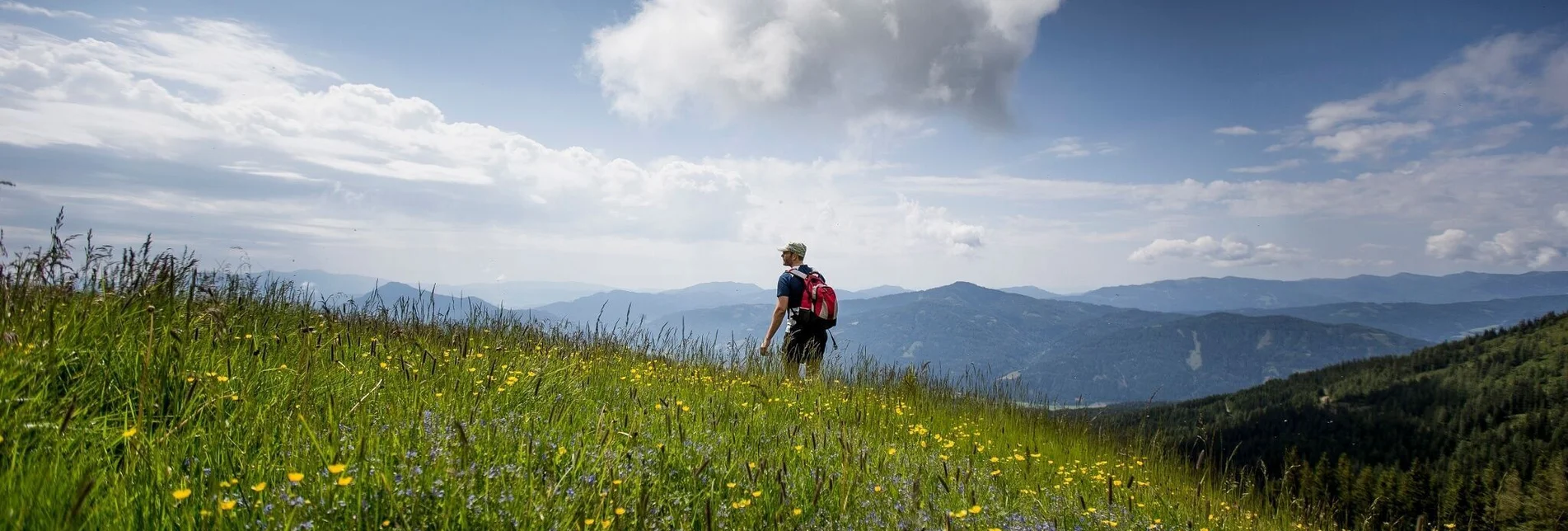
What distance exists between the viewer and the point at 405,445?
3375 millimetres

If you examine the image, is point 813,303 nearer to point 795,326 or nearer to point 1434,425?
point 795,326

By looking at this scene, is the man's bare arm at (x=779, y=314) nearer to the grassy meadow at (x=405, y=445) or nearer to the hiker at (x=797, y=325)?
the hiker at (x=797, y=325)

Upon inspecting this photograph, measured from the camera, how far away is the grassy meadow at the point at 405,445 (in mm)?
2738

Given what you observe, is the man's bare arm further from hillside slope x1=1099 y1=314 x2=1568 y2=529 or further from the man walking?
hillside slope x1=1099 y1=314 x2=1568 y2=529

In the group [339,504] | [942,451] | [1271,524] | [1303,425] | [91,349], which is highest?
[91,349]

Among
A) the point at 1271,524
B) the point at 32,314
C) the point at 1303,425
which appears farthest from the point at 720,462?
the point at 1303,425

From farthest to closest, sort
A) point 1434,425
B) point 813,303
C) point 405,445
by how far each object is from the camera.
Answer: point 1434,425, point 813,303, point 405,445

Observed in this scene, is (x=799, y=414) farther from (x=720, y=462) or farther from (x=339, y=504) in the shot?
(x=339, y=504)

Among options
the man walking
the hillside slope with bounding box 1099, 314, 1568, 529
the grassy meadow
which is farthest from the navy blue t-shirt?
the hillside slope with bounding box 1099, 314, 1568, 529

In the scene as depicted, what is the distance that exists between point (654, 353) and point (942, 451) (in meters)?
5.65

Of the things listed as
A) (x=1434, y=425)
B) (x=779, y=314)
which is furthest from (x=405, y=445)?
(x=1434, y=425)

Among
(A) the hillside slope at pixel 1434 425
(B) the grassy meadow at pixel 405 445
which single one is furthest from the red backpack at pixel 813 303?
(A) the hillside slope at pixel 1434 425

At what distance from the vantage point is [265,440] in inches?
122

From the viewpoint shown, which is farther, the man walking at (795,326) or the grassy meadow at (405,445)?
the man walking at (795,326)
